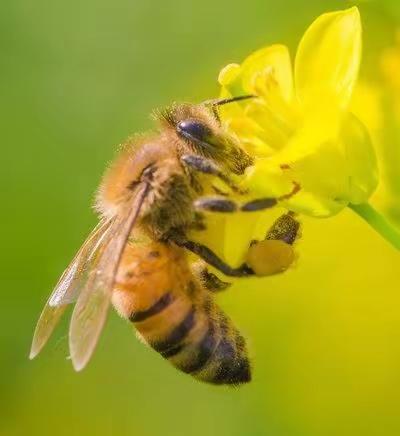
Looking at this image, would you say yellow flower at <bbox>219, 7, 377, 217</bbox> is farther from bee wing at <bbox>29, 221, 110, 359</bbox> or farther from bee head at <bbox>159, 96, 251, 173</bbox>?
bee wing at <bbox>29, 221, 110, 359</bbox>

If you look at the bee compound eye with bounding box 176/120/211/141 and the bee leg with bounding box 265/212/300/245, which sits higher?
the bee compound eye with bounding box 176/120/211/141

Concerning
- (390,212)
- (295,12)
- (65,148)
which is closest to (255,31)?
(295,12)

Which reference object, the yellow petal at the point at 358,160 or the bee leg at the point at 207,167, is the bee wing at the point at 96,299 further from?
the yellow petal at the point at 358,160

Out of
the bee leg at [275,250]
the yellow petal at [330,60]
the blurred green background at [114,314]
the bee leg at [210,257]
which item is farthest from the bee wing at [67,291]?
the blurred green background at [114,314]

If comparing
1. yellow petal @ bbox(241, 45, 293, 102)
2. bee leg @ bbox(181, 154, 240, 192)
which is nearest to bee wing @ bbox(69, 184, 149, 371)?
bee leg @ bbox(181, 154, 240, 192)

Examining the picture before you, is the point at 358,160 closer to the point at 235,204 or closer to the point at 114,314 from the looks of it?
the point at 235,204

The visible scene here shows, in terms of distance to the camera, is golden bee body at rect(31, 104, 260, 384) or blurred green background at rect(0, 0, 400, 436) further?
blurred green background at rect(0, 0, 400, 436)

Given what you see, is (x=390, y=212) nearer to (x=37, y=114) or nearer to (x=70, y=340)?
Result: (x=70, y=340)
